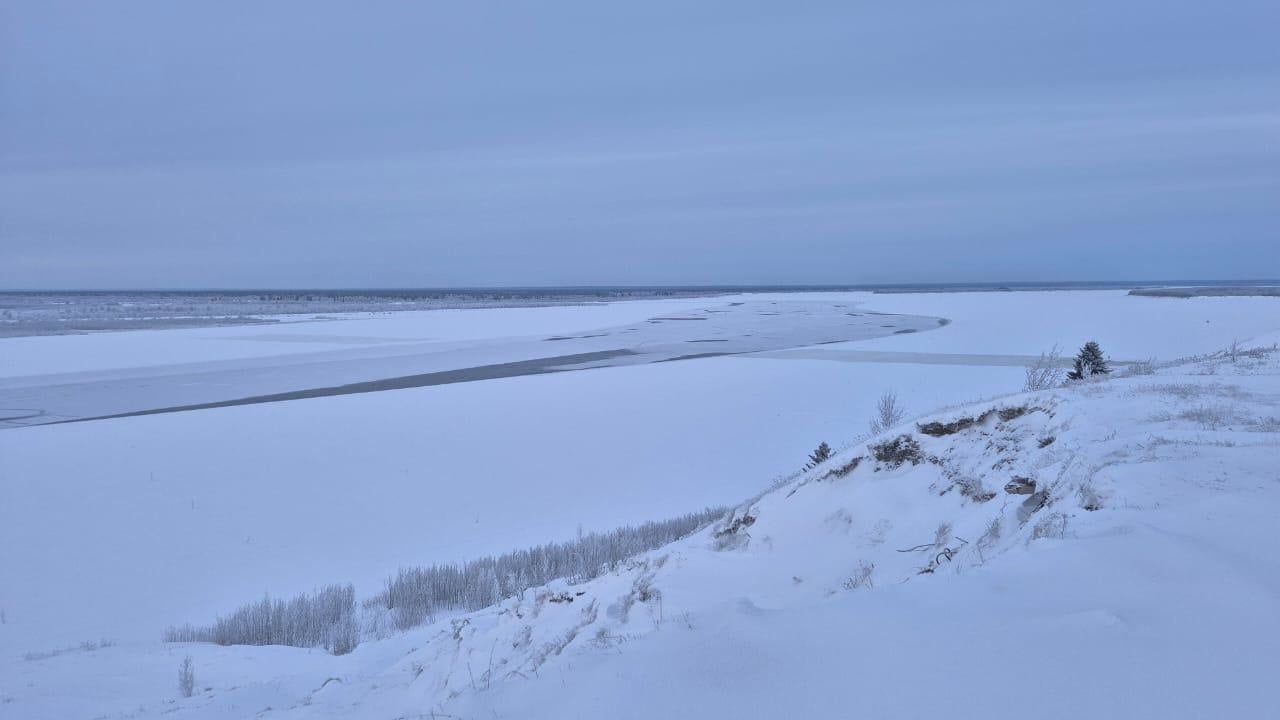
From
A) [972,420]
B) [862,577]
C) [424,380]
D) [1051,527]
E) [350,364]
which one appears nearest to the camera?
[1051,527]

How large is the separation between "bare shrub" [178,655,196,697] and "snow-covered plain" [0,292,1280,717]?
101 millimetres

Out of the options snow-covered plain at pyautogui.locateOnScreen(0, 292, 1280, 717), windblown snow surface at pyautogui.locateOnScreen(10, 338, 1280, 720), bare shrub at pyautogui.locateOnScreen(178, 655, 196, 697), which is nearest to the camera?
windblown snow surface at pyautogui.locateOnScreen(10, 338, 1280, 720)

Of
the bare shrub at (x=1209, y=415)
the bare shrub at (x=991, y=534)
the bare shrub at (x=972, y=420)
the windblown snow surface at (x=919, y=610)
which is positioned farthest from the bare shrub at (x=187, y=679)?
the bare shrub at (x=1209, y=415)

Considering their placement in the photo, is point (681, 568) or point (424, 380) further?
→ point (424, 380)

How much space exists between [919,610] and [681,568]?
2.50 meters

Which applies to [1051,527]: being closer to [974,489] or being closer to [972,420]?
[974,489]

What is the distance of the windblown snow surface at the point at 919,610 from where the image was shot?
10.6 feet

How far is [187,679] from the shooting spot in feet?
19.2

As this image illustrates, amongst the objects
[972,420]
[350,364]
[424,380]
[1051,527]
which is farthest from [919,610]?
[350,364]

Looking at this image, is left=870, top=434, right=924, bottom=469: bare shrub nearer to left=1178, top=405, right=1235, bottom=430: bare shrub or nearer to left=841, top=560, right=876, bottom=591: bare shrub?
left=841, top=560, right=876, bottom=591: bare shrub

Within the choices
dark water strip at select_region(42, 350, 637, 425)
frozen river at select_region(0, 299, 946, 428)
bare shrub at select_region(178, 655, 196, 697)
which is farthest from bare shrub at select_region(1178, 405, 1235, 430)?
frozen river at select_region(0, 299, 946, 428)

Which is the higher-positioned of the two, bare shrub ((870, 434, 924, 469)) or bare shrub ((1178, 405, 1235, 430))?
bare shrub ((1178, 405, 1235, 430))

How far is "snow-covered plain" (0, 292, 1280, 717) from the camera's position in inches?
133

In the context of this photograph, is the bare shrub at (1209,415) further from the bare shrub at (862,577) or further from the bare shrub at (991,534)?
the bare shrub at (862,577)
